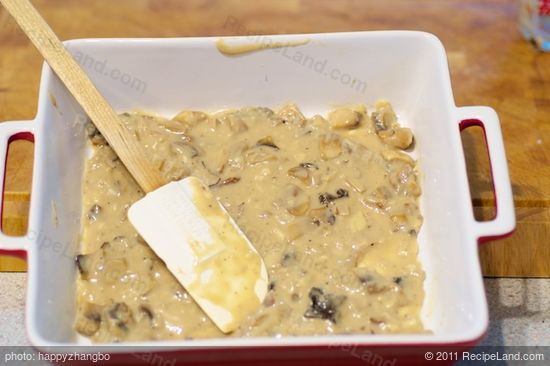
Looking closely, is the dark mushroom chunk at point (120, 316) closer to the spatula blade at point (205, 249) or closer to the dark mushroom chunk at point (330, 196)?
the spatula blade at point (205, 249)

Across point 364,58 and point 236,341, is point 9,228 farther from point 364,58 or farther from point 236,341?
point 364,58

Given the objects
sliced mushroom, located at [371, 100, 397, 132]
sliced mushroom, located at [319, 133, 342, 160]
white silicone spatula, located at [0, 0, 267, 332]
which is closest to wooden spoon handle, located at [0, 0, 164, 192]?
white silicone spatula, located at [0, 0, 267, 332]

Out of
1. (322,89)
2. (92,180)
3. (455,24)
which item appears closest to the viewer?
(92,180)

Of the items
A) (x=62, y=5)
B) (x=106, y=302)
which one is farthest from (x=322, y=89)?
(x=62, y=5)

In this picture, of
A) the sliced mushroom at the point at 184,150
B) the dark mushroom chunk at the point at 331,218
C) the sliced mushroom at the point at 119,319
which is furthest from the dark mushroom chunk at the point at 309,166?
the sliced mushroom at the point at 119,319

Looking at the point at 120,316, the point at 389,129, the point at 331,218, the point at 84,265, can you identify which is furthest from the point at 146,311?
the point at 389,129

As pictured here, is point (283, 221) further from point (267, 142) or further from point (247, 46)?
point (247, 46)
